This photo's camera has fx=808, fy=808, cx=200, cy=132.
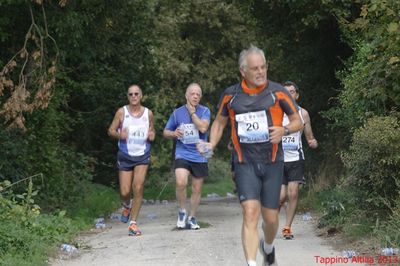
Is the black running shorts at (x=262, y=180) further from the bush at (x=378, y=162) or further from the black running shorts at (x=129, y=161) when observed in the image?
the black running shorts at (x=129, y=161)

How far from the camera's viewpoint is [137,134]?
12.2 meters

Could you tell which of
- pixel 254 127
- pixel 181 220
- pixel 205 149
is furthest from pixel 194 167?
pixel 254 127

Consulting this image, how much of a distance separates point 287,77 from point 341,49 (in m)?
3.61

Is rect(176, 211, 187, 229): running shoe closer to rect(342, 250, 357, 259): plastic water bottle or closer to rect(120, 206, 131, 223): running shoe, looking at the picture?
rect(120, 206, 131, 223): running shoe

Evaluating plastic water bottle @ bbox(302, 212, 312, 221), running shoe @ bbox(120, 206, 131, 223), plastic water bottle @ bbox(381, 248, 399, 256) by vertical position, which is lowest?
plastic water bottle @ bbox(302, 212, 312, 221)

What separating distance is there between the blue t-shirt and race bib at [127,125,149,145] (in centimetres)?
45

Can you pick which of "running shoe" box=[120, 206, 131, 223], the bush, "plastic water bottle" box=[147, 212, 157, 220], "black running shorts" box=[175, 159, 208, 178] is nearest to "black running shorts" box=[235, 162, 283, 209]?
the bush

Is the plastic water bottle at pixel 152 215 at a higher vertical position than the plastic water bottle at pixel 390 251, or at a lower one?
lower

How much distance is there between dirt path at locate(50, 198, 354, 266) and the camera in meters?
9.32

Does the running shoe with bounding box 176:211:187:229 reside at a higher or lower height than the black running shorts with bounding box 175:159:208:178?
lower

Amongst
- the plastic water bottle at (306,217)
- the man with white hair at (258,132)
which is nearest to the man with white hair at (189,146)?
the plastic water bottle at (306,217)

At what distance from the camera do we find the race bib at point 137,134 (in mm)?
12172

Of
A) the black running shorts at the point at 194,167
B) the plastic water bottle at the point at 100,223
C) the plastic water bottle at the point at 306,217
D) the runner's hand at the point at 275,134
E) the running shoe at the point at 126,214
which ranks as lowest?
the plastic water bottle at the point at 100,223

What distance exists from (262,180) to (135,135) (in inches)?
176
